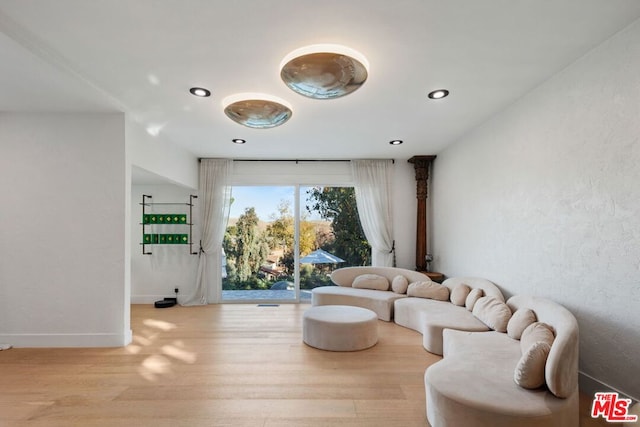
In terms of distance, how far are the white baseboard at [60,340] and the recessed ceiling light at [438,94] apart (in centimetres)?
418

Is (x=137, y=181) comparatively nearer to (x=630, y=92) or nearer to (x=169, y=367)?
(x=169, y=367)

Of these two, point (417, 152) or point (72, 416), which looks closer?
point (72, 416)

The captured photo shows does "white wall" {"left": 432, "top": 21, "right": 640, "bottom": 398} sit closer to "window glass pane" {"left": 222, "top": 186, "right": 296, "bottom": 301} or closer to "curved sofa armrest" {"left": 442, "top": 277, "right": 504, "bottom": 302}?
"curved sofa armrest" {"left": 442, "top": 277, "right": 504, "bottom": 302}

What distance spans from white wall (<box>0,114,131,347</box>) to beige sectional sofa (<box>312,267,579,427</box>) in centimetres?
335

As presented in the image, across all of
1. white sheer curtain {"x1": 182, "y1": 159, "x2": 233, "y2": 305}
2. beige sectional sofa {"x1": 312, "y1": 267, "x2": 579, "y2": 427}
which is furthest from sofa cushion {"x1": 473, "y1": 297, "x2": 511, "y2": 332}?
white sheer curtain {"x1": 182, "y1": 159, "x2": 233, "y2": 305}

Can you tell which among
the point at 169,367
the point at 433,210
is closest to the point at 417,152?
the point at 433,210

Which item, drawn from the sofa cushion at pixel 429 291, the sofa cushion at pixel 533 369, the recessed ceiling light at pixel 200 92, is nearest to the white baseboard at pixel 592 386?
the sofa cushion at pixel 533 369

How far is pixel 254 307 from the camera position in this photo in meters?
5.25

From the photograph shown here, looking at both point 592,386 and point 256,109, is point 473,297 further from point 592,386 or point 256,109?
point 256,109

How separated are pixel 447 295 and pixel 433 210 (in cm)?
167

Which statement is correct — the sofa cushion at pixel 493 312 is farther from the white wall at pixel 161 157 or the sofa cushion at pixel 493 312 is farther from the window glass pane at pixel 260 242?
the white wall at pixel 161 157

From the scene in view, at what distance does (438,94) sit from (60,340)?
4748mm

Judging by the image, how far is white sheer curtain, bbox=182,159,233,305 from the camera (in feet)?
18.2

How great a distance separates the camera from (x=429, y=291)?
14.5 feet
